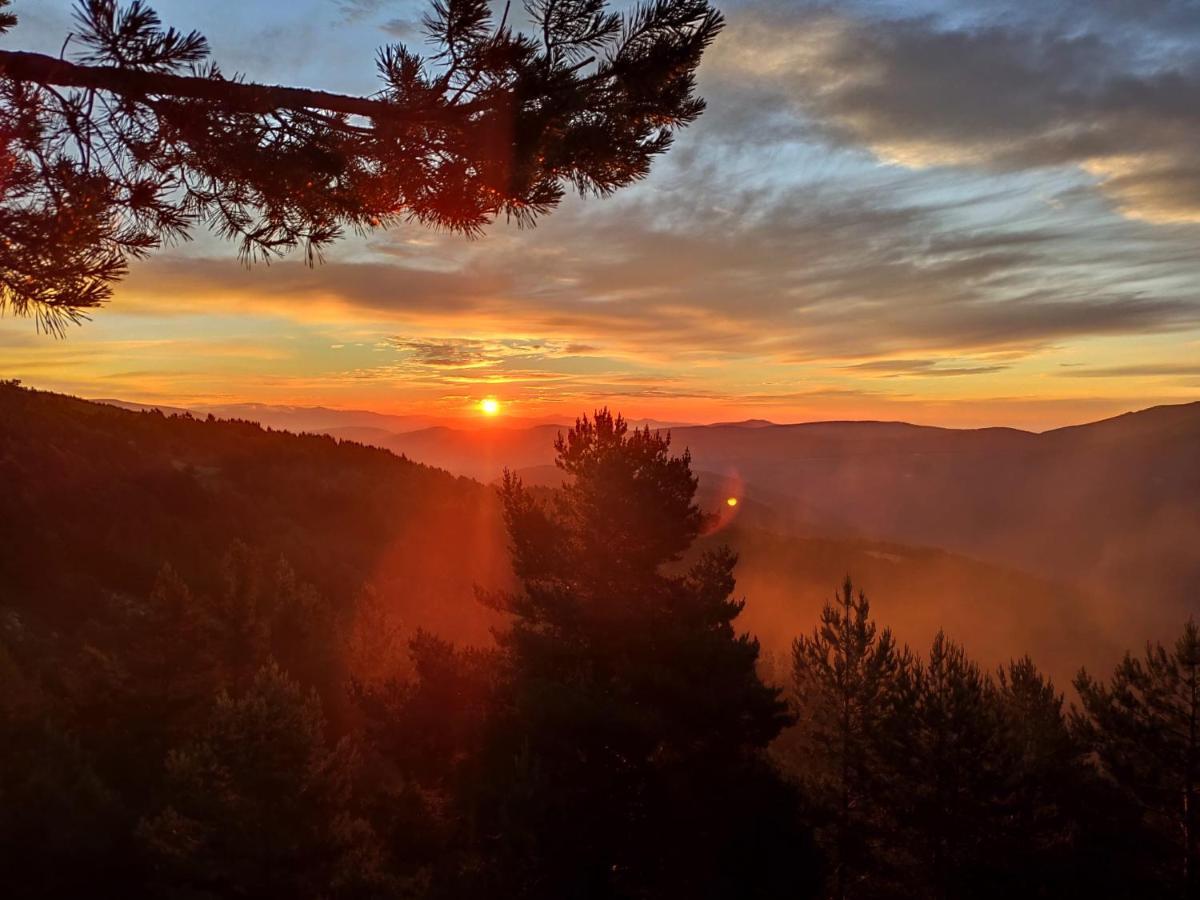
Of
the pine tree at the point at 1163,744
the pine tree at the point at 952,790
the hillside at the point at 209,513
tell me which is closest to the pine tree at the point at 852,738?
the pine tree at the point at 952,790

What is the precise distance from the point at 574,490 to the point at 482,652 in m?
3.39

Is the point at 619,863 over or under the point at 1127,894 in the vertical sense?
over

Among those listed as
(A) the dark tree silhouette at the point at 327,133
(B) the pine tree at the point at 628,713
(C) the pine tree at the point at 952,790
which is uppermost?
(A) the dark tree silhouette at the point at 327,133

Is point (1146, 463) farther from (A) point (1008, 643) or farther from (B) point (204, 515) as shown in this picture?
(B) point (204, 515)

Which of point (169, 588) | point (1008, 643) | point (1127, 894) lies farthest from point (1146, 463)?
point (169, 588)

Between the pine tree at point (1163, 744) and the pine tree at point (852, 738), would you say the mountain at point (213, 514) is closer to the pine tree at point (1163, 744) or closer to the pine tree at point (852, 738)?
the pine tree at point (852, 738)

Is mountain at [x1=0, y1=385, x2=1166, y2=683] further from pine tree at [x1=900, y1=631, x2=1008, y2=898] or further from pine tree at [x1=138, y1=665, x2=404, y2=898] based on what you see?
pine tree at [x1=900, y1=631, x2=1008, y2=898]

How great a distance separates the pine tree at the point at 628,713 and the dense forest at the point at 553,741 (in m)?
0.04

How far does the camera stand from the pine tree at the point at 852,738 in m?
14.1

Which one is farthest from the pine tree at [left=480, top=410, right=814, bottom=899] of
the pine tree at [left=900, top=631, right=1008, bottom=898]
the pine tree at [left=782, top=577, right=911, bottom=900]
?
the pine tree at [left=900, top=631, right=1008, bottom=898]

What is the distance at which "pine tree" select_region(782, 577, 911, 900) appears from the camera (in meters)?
14.1

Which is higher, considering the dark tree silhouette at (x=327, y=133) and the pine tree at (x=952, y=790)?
Result: the dark tree silhouette at (x=327, y=133)

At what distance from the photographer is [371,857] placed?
10.2 meters

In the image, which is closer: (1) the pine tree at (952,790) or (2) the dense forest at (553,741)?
(2) the dense forest at (553,741)
